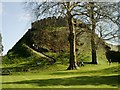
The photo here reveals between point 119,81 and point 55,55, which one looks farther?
point 55,55

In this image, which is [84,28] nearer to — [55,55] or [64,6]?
[64,6]

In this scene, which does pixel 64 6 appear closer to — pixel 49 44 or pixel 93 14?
pixel 93 14

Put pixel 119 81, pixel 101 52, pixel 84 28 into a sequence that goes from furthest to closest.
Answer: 1. pixel 101 52
2. pixel 84 28
3. pixel 119 81

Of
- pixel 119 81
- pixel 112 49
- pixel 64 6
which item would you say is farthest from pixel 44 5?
pixel 112 49

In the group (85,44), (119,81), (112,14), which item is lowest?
(119,81)

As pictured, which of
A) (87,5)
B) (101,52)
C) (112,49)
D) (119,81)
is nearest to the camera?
(119,81)

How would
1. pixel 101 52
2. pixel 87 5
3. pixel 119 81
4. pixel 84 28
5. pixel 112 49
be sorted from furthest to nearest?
pixel 112 49, pixel 101 52, pixel 84 28, pixel 87 5, pixel 119 81

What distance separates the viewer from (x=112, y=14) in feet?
102

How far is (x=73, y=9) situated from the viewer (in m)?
32.1

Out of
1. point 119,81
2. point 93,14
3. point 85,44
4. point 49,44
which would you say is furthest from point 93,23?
point 119,81

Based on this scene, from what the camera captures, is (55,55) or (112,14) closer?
(112,14)

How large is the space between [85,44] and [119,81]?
21318mm

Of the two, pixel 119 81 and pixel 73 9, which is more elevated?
pixel 73 9

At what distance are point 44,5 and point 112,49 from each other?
1866 centimetres
